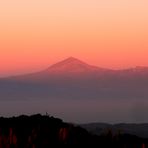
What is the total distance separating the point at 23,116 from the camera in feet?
137

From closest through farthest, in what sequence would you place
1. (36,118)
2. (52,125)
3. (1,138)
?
(1,138) < (52,125) < (36,118)

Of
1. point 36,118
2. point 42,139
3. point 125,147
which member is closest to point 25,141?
point 42,139

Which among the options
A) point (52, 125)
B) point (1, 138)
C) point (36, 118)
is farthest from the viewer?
point (36, 118)

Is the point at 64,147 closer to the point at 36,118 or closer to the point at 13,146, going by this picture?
the point at 13,146

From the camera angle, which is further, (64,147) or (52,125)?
(52,125)

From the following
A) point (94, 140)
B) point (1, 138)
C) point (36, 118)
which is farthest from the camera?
point (36, 118)

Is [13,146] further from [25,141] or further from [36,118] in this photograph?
[36,118]

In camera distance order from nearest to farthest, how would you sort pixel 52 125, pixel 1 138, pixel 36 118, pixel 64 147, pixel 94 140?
pixel 1 138 → pixel 64 147 → pixel 94 140 → pixel 52 125 → pixel 36 118

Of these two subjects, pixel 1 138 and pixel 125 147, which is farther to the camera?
pixel 125 147

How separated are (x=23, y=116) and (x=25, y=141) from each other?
32.1ft

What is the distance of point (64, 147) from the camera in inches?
1236

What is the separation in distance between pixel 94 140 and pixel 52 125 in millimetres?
5683

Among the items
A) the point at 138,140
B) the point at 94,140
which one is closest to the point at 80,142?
the point at 94,140

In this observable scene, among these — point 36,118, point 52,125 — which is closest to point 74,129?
point 52,125
